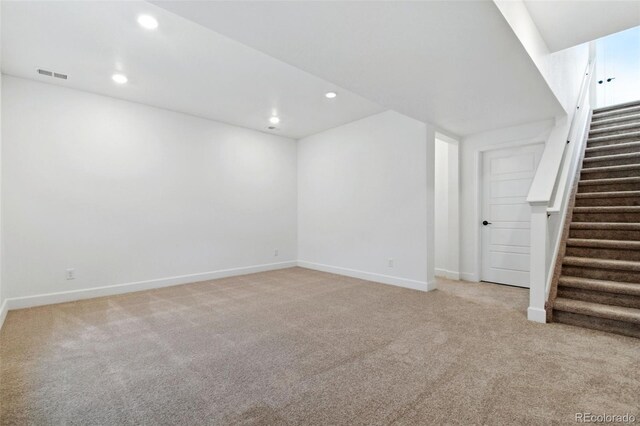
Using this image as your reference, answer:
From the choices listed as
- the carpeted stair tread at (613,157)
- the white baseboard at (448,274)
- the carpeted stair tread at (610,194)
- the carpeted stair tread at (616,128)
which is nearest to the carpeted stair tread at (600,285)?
the carpeted stair tread at (610,194)

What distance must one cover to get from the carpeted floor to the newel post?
0.53 ft

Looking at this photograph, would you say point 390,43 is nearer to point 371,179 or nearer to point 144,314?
point 371,179

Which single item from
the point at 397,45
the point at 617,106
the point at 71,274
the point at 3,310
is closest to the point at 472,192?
the point at 617,106

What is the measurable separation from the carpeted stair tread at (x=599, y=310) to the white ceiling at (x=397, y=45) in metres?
2.16

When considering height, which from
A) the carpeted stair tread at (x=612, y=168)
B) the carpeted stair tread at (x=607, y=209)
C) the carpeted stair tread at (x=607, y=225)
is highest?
the carpeted stair tread at (x=612, y=168)

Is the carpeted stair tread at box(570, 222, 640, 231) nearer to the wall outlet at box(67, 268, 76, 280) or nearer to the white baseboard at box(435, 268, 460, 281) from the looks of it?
the white baseboard at box(435, 268, 460, 281)

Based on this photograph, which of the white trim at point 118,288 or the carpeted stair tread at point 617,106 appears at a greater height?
the carpeted stair tread at point 617,106

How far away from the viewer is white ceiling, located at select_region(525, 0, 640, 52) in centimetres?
241

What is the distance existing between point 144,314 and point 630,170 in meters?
6.27

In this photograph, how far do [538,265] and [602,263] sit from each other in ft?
2.50

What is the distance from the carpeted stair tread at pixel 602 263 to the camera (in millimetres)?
2980

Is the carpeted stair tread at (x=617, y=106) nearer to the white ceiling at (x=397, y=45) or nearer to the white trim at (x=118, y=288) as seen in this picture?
the white ceiling at (x=397, y=45)

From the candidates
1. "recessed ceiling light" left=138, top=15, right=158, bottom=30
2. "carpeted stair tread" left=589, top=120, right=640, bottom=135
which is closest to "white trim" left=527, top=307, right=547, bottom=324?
"carpeted stair tread" left=589, top=120, right=640, bottom=135

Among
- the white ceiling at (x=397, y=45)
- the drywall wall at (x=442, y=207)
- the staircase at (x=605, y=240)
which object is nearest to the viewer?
the white ceiling at (x=397, y=45)
